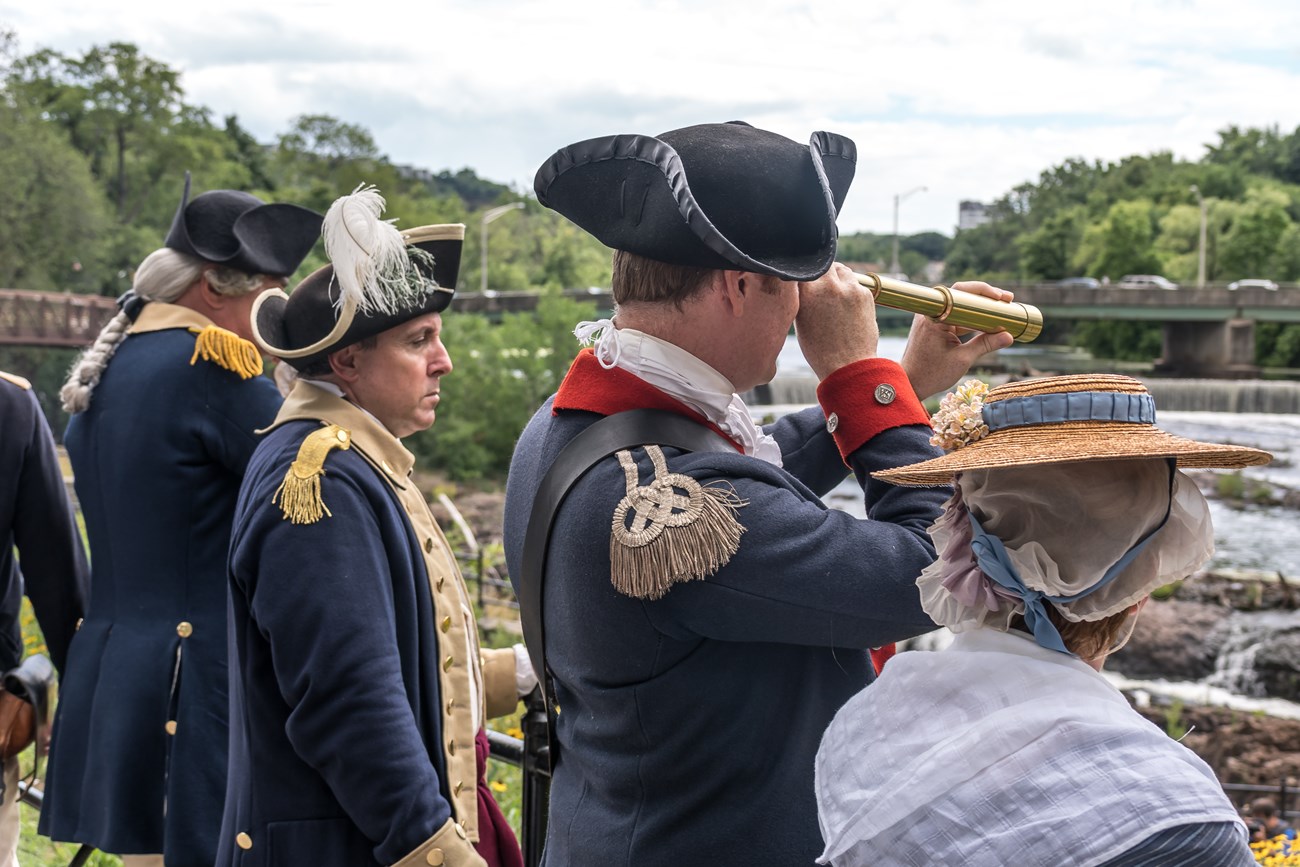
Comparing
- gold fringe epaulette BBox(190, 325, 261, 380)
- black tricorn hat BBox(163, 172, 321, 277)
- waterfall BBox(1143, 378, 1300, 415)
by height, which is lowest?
waterfall BBox(1143, 378, 1300, 415)

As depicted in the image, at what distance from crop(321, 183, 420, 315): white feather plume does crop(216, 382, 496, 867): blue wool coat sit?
0.30m

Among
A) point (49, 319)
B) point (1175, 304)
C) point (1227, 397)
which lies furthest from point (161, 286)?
point (1175, 304)

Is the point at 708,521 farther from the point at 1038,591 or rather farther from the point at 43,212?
the point at 43,212

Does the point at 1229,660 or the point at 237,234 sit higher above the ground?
the point at 237,234

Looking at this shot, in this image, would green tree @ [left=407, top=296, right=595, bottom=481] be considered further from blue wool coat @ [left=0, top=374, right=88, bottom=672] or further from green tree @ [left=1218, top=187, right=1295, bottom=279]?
green tree @ [left=1218, top=187, right=1295, bottom=279]

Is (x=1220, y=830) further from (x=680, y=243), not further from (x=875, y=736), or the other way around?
(x=680, y=243)

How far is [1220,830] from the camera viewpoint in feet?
4.24

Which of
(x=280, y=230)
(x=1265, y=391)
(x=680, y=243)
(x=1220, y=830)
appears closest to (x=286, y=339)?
(x=280, y=230)

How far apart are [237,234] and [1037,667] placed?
2.75 meters

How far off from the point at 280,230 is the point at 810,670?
240 cm

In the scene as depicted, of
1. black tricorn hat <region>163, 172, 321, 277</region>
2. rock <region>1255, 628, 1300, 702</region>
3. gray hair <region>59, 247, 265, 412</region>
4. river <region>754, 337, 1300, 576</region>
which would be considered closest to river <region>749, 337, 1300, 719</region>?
river <region>754, 337, 1300, 576</region>

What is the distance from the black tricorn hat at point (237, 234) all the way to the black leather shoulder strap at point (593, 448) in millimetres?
1920

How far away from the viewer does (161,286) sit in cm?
355

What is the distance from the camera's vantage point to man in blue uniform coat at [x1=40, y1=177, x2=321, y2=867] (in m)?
3.26
